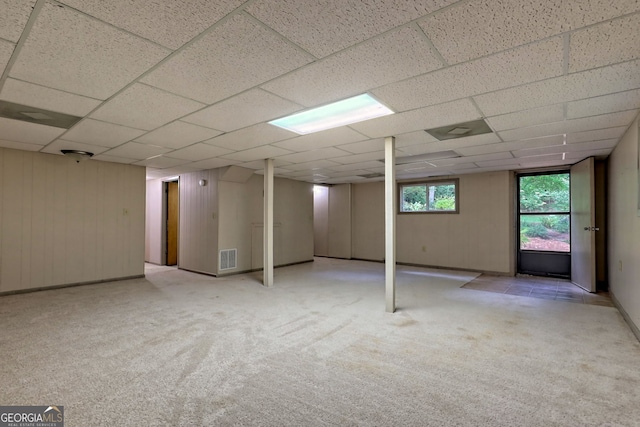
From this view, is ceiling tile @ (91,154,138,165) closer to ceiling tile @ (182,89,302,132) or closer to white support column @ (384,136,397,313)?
ceiling tile @ (182,89,302,132)

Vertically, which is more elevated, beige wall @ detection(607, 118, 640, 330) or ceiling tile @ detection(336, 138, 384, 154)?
ceiling tile @ detection(336, 138, 384, 154)

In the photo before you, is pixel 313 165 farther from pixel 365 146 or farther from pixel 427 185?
pixel 427 185

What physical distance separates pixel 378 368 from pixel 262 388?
888mm

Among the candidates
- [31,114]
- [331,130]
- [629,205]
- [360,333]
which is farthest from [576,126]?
[31,114]

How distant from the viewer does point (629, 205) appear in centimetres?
331

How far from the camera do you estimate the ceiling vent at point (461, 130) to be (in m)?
3.27

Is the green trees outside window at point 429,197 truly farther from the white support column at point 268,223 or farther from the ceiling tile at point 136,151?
the ceiling tile at point 136,151

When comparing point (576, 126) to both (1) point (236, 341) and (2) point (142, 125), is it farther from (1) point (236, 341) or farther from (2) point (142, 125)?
(2) point (142, 125)

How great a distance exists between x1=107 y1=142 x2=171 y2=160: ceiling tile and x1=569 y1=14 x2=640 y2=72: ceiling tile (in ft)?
15.1

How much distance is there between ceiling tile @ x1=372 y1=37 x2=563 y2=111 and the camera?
186 centimetres

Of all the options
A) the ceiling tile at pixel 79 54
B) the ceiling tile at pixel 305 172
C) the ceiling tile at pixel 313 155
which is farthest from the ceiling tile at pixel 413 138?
the ceiling tile at pixel 79 54

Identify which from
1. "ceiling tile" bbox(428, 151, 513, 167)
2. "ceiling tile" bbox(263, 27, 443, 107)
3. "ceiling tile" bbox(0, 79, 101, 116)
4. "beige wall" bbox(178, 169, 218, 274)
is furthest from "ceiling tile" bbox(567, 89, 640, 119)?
"beige wall" bbox(178, 169, 218, 274)

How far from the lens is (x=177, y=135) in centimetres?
368

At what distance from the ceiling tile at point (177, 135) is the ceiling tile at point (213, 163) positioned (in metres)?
1.10
